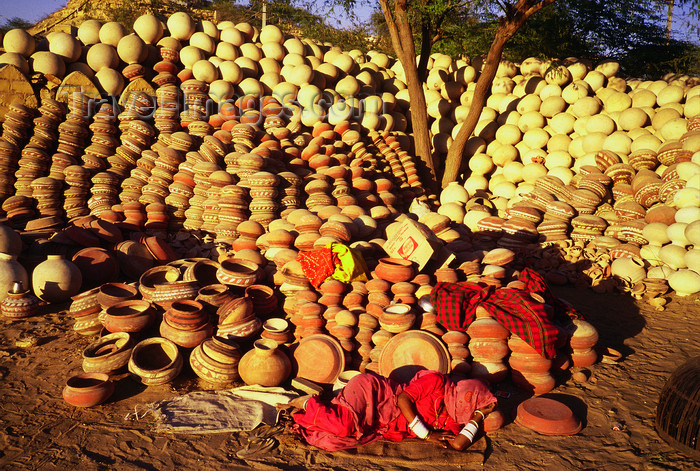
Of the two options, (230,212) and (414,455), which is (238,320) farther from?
(230,212)

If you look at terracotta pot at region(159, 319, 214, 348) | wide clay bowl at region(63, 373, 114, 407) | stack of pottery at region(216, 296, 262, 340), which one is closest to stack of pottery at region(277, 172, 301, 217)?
stack of pottery at region(216, 296, 262, 340)

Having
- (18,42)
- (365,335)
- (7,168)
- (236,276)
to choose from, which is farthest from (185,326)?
(18,42)

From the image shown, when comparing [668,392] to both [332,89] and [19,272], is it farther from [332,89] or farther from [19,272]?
[332,89]

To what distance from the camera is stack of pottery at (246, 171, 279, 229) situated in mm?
7207

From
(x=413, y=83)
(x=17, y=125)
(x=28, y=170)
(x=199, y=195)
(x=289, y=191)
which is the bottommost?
(x=199, y=195)

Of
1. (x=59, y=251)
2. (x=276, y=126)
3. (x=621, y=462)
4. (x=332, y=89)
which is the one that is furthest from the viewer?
(x=332, y=89)

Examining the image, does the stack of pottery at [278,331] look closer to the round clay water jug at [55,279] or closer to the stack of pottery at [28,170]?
the round clay water jug at [55,279]

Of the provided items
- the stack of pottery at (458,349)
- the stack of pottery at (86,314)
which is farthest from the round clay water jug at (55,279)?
the stack of pottery at (458,349)

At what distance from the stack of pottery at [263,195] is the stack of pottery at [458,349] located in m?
3.44

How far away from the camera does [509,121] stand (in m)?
10.7

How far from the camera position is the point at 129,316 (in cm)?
512

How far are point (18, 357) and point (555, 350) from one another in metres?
5.65

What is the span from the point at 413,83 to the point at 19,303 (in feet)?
26.4

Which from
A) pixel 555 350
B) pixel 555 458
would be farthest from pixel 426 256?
pixel 555 458
